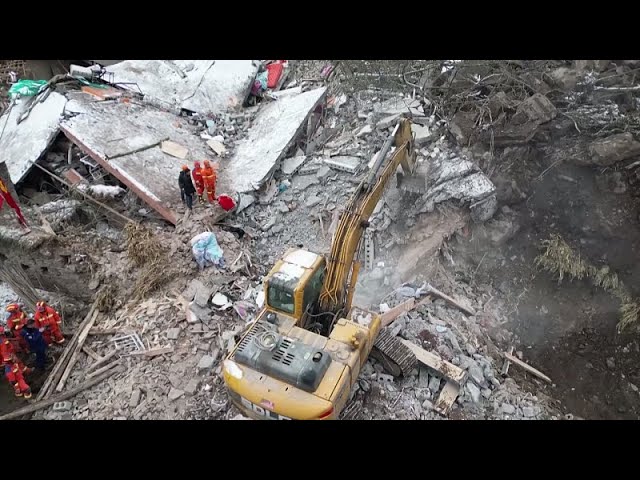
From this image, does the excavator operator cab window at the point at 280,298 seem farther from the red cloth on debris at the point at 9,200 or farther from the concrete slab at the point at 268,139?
the red cloth on debris at the point at 9,200

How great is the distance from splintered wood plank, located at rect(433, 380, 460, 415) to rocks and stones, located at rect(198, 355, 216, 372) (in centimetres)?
327

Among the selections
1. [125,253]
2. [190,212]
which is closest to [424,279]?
[190,212]

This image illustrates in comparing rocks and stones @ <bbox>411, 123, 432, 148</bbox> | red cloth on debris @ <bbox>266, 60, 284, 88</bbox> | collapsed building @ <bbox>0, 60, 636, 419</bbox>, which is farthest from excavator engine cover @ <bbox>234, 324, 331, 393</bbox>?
red cloth on debris @ <bbox>266, 60, 284, 88</bbox>

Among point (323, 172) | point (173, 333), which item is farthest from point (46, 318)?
point (323, 172)

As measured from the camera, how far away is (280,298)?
6.09 metres

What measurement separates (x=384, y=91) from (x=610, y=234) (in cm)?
590

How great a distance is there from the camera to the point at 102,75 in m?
12.6

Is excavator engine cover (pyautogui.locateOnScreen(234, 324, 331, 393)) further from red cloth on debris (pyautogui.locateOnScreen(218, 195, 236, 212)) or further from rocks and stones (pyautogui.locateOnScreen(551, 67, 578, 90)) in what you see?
rocks and stones (pyautogui.locateOnScreen(551, 67, 578, 90))

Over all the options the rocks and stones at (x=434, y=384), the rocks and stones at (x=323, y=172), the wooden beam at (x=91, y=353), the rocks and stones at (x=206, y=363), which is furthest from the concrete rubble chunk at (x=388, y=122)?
the wooden beam at (x=91, y=353)

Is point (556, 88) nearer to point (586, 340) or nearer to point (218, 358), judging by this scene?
point (586, 340)

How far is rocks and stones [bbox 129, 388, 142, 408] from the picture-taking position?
6578 millimetres

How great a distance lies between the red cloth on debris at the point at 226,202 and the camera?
9.34 metres

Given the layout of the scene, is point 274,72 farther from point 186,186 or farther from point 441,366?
point 441,366

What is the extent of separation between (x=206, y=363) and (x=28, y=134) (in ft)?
24.2
